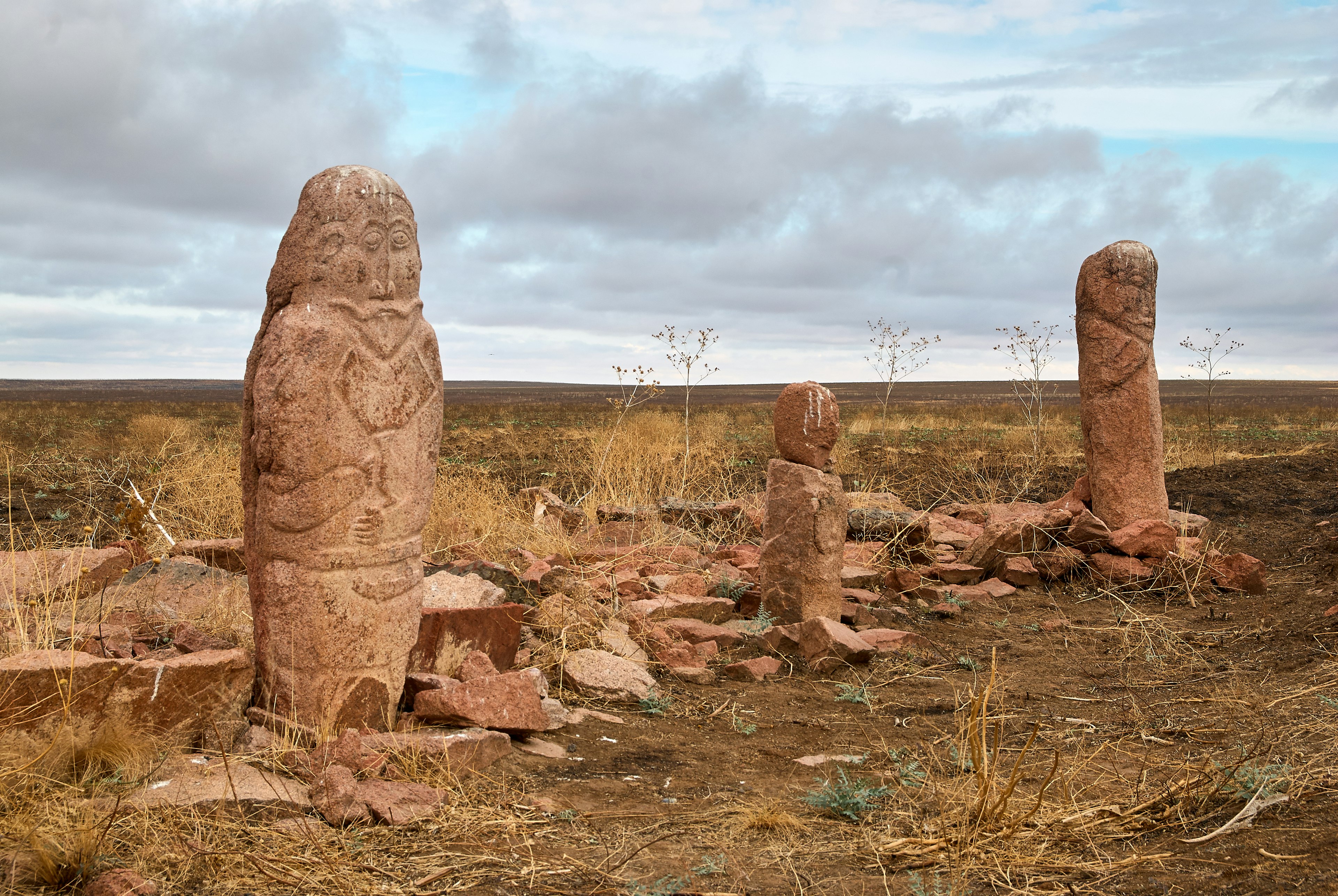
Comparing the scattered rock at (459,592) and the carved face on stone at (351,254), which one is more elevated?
the carved face on stone at (351,254)

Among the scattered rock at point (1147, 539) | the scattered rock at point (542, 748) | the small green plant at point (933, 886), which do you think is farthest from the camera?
the scattered rock at point (1147, 539)

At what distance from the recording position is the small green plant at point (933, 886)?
118 inches

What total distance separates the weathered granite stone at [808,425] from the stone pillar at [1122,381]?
3.05 meters

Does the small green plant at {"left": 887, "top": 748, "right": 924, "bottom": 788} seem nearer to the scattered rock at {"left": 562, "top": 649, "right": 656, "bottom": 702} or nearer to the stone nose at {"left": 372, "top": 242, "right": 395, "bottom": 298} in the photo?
the scattered rock at {"left": 562, "top": 649, "right": 656, "bottom": 702}

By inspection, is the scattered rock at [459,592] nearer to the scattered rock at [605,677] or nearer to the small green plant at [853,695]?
the scattered rock at [605,677]

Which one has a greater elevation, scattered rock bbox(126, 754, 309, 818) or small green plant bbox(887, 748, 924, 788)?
scattered rock bbox(126, 754, 309, 818)

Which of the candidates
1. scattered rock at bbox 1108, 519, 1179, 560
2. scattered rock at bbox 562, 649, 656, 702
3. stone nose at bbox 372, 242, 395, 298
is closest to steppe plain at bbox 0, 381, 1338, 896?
scattered rock at bbox 562, 649, 656, 702

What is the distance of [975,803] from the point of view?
3439 mm

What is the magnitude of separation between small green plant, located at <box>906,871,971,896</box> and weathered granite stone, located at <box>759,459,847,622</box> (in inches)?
127

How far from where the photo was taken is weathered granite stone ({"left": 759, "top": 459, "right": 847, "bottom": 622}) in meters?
6.53

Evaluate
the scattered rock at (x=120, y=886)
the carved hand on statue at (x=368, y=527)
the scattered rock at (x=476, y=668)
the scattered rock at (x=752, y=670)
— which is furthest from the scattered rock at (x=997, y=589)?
the scattered rock at (x=120, y=886)

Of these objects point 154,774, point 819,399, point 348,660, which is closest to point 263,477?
point 348,660

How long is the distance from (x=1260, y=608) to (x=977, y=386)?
103686 millimetres

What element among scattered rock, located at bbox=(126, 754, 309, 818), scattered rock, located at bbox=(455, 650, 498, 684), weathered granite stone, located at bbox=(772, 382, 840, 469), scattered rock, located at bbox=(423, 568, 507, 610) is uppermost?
weathered granite stone, located at bbox=(772, 382, 840, 469)
